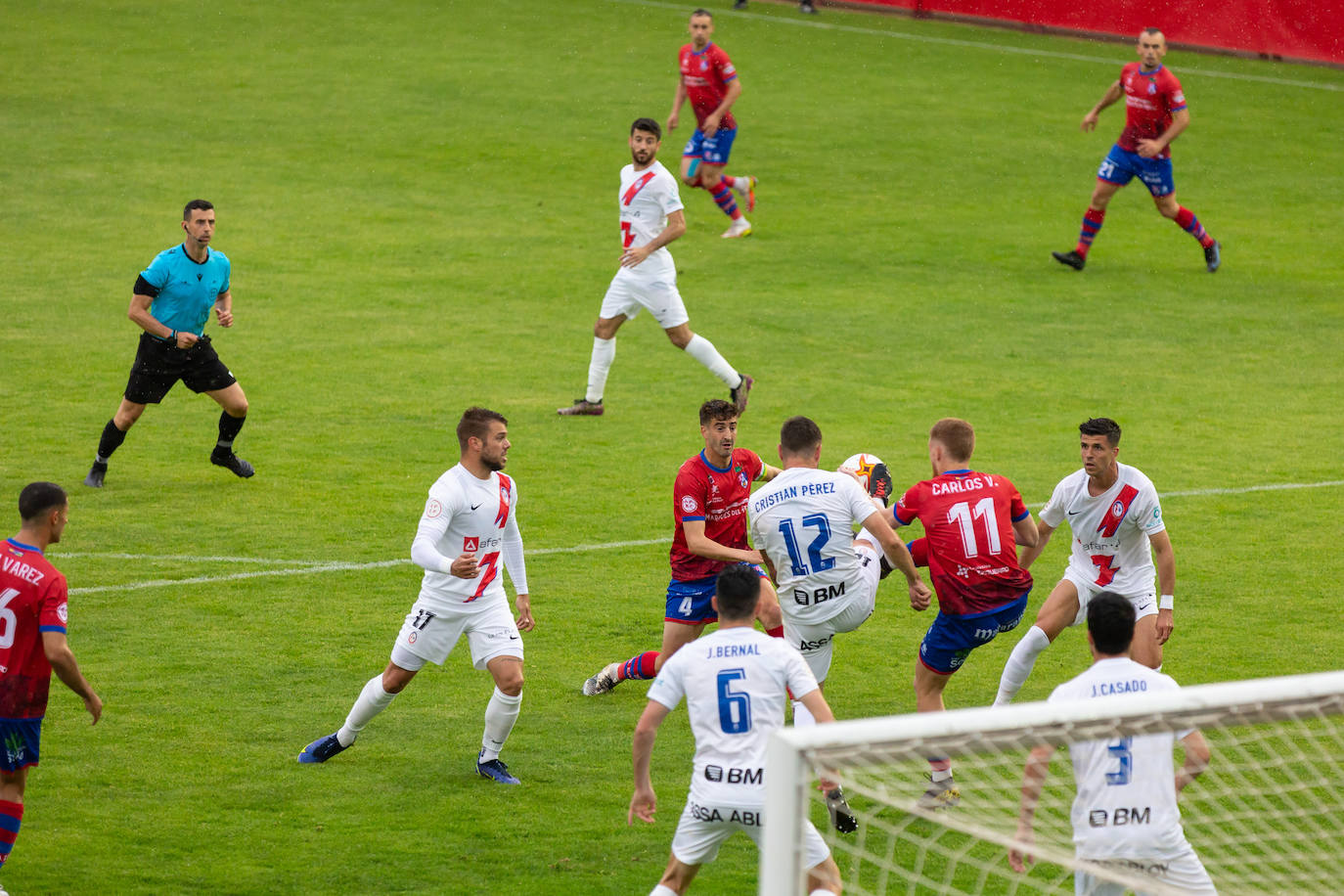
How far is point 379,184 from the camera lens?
78.4ft

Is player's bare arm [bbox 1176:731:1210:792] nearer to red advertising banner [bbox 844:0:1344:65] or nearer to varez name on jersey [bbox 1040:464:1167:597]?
varez name on jersey [bbox 1040:464:1167:597]

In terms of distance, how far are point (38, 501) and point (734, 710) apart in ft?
10.6

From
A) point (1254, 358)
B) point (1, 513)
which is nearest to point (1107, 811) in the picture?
point (1, 513)

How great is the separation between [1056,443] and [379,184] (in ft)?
42.1

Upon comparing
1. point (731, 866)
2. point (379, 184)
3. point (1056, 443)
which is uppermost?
point (379, 184)

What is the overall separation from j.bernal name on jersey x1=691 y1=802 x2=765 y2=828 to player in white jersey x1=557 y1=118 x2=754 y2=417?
880 centimetres

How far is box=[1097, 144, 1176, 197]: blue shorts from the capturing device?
63.7 feet

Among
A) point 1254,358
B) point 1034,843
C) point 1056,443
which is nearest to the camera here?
point 1034,843

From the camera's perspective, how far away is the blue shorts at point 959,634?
27.5ft

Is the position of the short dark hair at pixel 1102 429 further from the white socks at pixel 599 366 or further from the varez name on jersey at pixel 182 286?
the varez name on jersey at pixel 182 286

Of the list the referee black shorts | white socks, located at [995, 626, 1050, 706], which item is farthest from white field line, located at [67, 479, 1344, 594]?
white socks, located at [995, 626, 1050, 706]

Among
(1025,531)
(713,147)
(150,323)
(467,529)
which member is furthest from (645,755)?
(713,147)

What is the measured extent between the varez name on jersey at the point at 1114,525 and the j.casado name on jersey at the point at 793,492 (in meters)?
1.44

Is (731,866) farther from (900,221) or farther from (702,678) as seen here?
(900,221)
